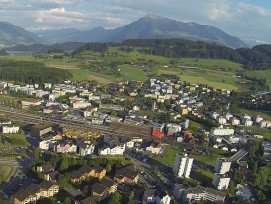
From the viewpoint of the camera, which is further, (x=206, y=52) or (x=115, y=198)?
(x=206, y=52)

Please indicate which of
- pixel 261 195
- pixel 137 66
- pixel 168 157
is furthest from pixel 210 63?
pixel 261 195

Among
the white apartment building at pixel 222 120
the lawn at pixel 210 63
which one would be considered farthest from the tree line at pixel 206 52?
the white apartment building at pixel 222 120

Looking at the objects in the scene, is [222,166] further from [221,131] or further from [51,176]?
[51,176]

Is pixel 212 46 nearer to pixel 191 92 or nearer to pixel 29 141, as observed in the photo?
pixel 191 92

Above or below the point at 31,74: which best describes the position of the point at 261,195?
below

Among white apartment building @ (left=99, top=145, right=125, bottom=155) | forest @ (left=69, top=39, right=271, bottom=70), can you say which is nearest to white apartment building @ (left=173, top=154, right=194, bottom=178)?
white apartment building @ (left=99, top=145, right=125, bottom=155)

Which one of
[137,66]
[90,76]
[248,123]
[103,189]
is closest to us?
[103,189]
